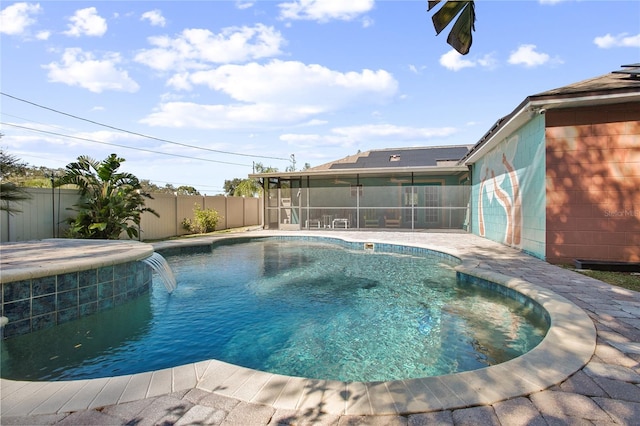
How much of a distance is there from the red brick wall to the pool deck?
14.4 ft

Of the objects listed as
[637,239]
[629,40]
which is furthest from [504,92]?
[637,239]

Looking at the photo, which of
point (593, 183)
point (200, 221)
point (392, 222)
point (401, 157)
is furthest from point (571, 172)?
point (401, 157)

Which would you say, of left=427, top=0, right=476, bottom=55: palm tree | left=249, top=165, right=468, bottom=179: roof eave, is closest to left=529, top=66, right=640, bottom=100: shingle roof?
left=427, top=0, right=476, bottom=55: palm tree

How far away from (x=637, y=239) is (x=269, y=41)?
10.8 metres

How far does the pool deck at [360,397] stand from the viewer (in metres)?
1.67

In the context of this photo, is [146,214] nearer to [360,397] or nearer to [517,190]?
[360,397]

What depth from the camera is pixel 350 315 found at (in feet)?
13.9

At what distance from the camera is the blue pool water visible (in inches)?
115

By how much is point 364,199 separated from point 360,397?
1368cm

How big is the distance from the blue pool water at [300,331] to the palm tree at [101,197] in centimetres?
423

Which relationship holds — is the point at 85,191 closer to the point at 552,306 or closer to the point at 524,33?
the point at 552,306

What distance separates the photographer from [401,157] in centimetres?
2061

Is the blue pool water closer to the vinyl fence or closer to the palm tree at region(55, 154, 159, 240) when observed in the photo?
the palm tree at region(55, 154, 159, 240)

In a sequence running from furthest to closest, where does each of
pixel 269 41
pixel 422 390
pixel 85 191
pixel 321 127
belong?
pixel 321 127 < pixel 269 41 < pixel 85 191 < pixel 422 390
